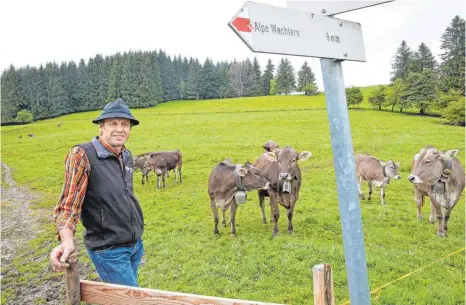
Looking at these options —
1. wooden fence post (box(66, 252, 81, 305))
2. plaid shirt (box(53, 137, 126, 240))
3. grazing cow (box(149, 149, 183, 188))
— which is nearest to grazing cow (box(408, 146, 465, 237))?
plaid shirt (box(53, 137, 126, 240))

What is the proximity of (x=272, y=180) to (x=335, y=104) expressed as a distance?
736 centimetres

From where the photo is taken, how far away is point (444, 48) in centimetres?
5841

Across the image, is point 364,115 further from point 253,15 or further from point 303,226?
point 253,15

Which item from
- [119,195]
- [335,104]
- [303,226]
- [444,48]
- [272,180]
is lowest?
[303,226]

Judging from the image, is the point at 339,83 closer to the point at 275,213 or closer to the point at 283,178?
the point at 283,178

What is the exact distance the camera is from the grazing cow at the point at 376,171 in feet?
43.2

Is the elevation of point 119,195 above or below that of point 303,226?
above

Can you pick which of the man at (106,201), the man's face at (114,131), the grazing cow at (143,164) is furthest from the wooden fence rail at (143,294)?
the grazing cow at (143,164)

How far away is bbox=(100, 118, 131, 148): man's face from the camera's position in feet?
12.1

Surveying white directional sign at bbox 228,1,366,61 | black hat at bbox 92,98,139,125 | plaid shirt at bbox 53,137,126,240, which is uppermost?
white directional sign at bbox 228,1,366,61

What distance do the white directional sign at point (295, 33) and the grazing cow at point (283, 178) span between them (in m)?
6.18

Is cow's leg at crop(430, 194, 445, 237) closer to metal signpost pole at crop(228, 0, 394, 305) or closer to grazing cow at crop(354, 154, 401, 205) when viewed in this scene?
grazing cow at crop(354, 154, 401, 205)

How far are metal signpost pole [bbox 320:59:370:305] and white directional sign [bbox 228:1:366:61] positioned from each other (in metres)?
0.24

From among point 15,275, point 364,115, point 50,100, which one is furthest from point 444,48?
point 50,100
